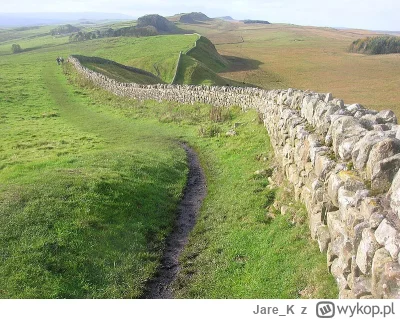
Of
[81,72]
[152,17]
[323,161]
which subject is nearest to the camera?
[323,161]

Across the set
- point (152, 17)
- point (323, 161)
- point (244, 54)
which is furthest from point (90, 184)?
point (152, 17)

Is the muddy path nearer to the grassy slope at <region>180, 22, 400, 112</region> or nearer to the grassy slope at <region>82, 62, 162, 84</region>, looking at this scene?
the grassy slope at <region>180, 22, 400, 112</region>

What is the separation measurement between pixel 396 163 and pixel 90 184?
13256 mm

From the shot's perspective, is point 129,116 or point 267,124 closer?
point 267,124

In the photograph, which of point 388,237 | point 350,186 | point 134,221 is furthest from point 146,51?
point 388,237

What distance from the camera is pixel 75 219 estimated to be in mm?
15156

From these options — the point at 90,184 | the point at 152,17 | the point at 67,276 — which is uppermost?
the point at 152,17

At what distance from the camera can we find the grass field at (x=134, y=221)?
38.9 feet

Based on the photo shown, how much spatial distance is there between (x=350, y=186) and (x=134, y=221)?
374 inches

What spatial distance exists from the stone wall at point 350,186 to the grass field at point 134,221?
112 cm

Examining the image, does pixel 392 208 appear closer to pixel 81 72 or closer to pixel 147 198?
pixel 147 198

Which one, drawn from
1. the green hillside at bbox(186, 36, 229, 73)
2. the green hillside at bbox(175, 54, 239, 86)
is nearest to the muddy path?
the green hillside at bbox(175, 54, 239, 86)

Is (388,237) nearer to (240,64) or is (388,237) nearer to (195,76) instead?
(195,76)

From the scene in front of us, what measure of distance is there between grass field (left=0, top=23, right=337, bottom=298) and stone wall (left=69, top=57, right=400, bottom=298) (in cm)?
112
